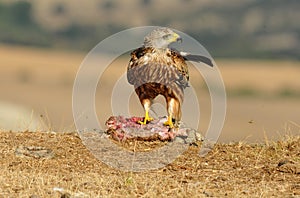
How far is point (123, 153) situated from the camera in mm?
12586

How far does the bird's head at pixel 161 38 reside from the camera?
504 inches

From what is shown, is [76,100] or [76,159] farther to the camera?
[76,100]

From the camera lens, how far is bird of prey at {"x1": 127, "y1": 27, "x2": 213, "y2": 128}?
12.6 meters

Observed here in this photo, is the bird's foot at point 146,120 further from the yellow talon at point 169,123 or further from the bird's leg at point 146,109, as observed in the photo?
the yellow talon at point 169,123

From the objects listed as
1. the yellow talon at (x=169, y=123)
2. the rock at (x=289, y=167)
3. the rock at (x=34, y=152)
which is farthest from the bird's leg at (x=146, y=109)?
the rock at (x=289, y=167)

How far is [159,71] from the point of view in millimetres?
12570

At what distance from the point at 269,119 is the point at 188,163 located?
269ft

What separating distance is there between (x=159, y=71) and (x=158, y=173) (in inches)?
73.7

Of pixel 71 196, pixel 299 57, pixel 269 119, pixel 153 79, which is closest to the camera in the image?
pixel 71 196

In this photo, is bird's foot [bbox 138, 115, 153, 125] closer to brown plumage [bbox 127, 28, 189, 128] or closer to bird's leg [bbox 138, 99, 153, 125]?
bird's leg [bbox 138, 99, 153, 125]

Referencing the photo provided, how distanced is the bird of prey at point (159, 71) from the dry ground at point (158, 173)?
31.8 inches

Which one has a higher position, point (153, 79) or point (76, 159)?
point (153, 79)

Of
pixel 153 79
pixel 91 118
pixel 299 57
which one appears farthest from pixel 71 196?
pixel 299 57

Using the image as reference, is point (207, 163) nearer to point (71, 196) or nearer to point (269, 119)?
point (71, 196)
